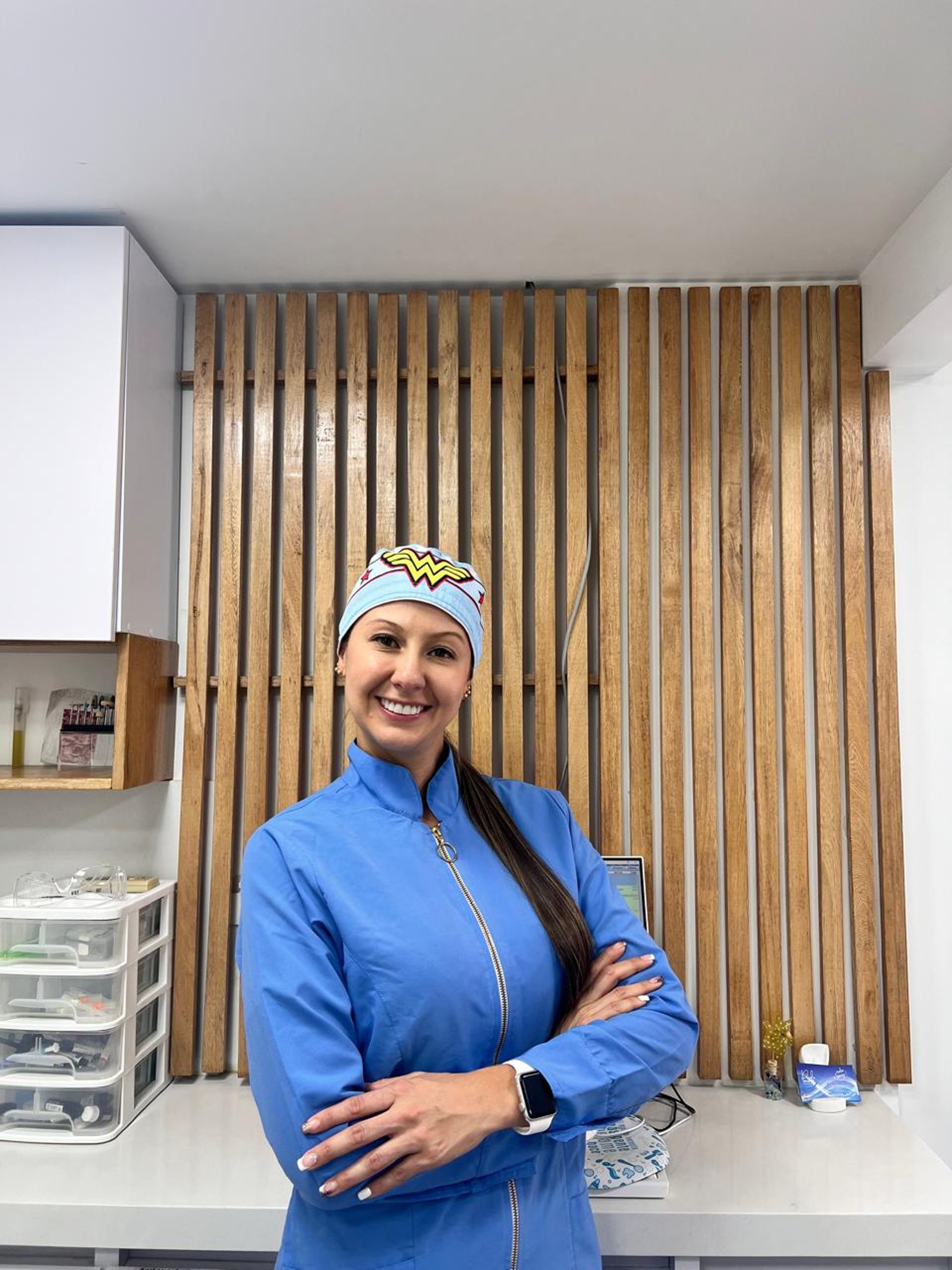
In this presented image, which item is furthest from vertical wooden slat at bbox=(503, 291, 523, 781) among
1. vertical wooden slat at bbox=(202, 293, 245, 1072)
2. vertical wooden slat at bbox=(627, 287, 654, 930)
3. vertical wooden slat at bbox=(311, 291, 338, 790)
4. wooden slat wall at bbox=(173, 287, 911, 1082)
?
vertical wooden slat at bbox=(202, 293, 245, 1072)

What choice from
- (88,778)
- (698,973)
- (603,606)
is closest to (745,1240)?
(698,973)

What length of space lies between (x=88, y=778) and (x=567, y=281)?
1.83 m

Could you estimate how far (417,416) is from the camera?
8.78 feet

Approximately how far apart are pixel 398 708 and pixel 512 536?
1.13 meters

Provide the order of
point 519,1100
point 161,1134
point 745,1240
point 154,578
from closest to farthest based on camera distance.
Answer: point 519,1100, point 745,1240, point 161,1134, point 154,578

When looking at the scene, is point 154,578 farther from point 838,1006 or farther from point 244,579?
point 838,1006

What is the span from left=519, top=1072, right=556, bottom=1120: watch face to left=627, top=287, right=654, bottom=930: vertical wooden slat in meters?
1.18

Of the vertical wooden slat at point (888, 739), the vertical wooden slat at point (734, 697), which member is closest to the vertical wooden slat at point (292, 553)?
the vertical wooden slat at point (734, 697)

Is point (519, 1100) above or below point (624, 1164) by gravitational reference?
above

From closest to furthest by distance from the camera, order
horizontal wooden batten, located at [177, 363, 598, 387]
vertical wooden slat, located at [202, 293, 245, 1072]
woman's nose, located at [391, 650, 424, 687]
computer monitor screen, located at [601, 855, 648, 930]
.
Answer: woman's nose, located at [391, 650, 424, 687] < computer monitor screen, located at [601, 855, 648, 930] < vertical wooden slat, located at [202, 293, 245, 1072] < horizontal wooden batten, located at [177, 363, 598, 387]

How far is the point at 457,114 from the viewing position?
1.94m

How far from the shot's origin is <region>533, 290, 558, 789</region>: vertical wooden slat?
8.49ft

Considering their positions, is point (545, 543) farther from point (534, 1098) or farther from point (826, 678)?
point (534, 1098)

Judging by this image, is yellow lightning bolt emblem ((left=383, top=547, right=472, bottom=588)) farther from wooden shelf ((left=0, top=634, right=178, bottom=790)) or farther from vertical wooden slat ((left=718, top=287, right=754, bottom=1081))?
vertical wooden slat ((left=718, top=287, right=754, bottom=1081))
